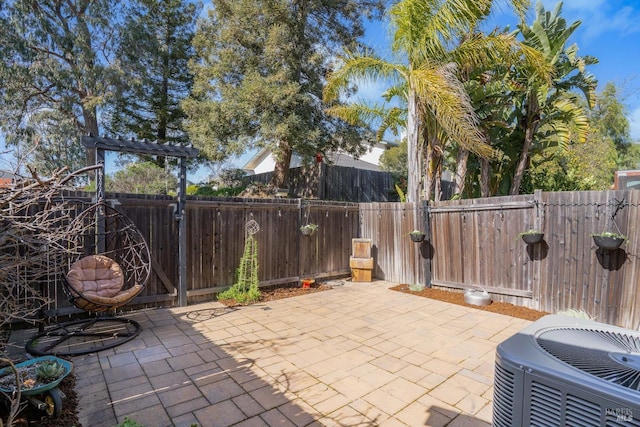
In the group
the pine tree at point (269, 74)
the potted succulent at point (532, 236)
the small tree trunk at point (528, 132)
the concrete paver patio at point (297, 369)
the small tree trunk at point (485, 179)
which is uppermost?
the pine tree at point (269, 74)

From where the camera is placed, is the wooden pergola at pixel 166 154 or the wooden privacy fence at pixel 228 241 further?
the wooden privacy fence at pixel 228 241

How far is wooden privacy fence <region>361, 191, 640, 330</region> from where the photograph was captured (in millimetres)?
3848

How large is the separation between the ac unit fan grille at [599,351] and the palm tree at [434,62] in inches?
171

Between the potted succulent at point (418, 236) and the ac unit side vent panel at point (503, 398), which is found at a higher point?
the potted succulent at point (418, 236)

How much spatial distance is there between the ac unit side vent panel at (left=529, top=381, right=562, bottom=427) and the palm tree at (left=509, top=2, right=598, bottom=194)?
651 centimetres

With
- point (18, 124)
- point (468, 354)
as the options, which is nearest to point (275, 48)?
point (468, 354)

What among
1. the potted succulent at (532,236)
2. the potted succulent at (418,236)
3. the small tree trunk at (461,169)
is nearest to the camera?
the potted succulent at (532,236)

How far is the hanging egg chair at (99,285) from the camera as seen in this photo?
10.7ft

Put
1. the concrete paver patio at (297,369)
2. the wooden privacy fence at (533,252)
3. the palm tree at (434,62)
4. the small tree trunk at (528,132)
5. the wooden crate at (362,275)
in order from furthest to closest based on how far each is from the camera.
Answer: the small tree trunk at (528,132) < the wooden crate at (362,275) < the palm tree at (434,62) < the wooden privacy fence at (533,252) < the concrete paver patio at (297,369)

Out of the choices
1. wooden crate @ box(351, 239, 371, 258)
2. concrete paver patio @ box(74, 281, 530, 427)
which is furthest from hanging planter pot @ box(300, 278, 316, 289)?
concrete paver patio @ box(74, 281, 530, 427)

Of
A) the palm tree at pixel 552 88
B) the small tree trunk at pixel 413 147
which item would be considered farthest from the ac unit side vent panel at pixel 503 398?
the palm tree at pixel 552 88

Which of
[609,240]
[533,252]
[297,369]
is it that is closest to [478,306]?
[533,252]

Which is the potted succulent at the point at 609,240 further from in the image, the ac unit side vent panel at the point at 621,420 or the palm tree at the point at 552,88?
the ac unit side vent panel at the point at 621,420

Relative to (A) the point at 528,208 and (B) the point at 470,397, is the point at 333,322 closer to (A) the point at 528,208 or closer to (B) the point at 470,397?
(B) the point at 470,397
